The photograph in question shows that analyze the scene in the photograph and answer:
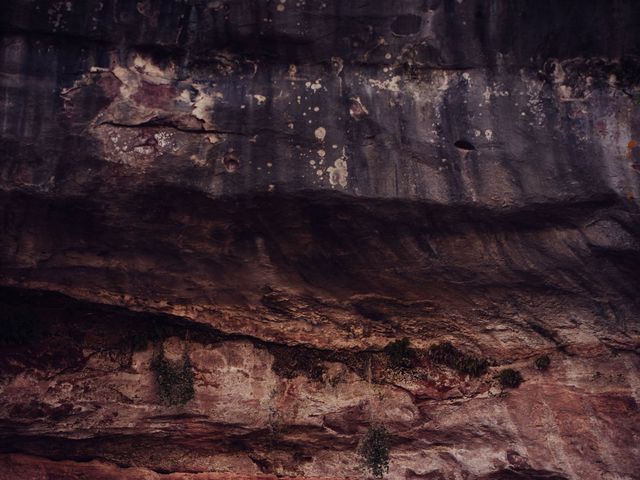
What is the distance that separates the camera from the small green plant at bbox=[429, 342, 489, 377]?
6824 mm

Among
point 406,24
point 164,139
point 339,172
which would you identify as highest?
point 406,24

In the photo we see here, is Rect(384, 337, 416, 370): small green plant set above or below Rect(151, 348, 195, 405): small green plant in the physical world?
above

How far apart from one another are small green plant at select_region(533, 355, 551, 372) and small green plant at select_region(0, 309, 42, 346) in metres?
4.71

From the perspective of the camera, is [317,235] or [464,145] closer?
[464,145]

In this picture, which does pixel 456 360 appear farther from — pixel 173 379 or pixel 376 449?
pixel 173 379

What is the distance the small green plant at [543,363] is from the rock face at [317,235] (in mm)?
55

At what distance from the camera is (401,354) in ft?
22.8

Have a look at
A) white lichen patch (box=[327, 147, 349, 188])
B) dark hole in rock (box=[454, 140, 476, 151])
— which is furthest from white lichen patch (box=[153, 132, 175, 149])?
dark hole in rock (box=[454, 140, 476, 151])

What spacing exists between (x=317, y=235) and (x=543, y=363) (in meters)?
2.46

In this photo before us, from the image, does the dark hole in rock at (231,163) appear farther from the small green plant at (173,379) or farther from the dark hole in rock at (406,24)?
the small green plant at (173,379)

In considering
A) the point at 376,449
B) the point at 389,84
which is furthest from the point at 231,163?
the point at 376,449

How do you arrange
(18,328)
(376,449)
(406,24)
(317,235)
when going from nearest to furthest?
(406,24) < (317,235) < (18,328) < (376,449)

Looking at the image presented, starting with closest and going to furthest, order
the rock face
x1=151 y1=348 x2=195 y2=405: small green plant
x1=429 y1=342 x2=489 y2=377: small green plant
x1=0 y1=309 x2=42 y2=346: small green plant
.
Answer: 1. the rock face
2. x1=0 y1=309 x2=42 y2=346: small green plant
3. x1=151 y1=348 x2=195 y2=405: small green plant
4. x1=429 y1=342 x2=489 y2=377: small green plant

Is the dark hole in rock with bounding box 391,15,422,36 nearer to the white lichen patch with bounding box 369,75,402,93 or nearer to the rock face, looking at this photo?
the rock face
